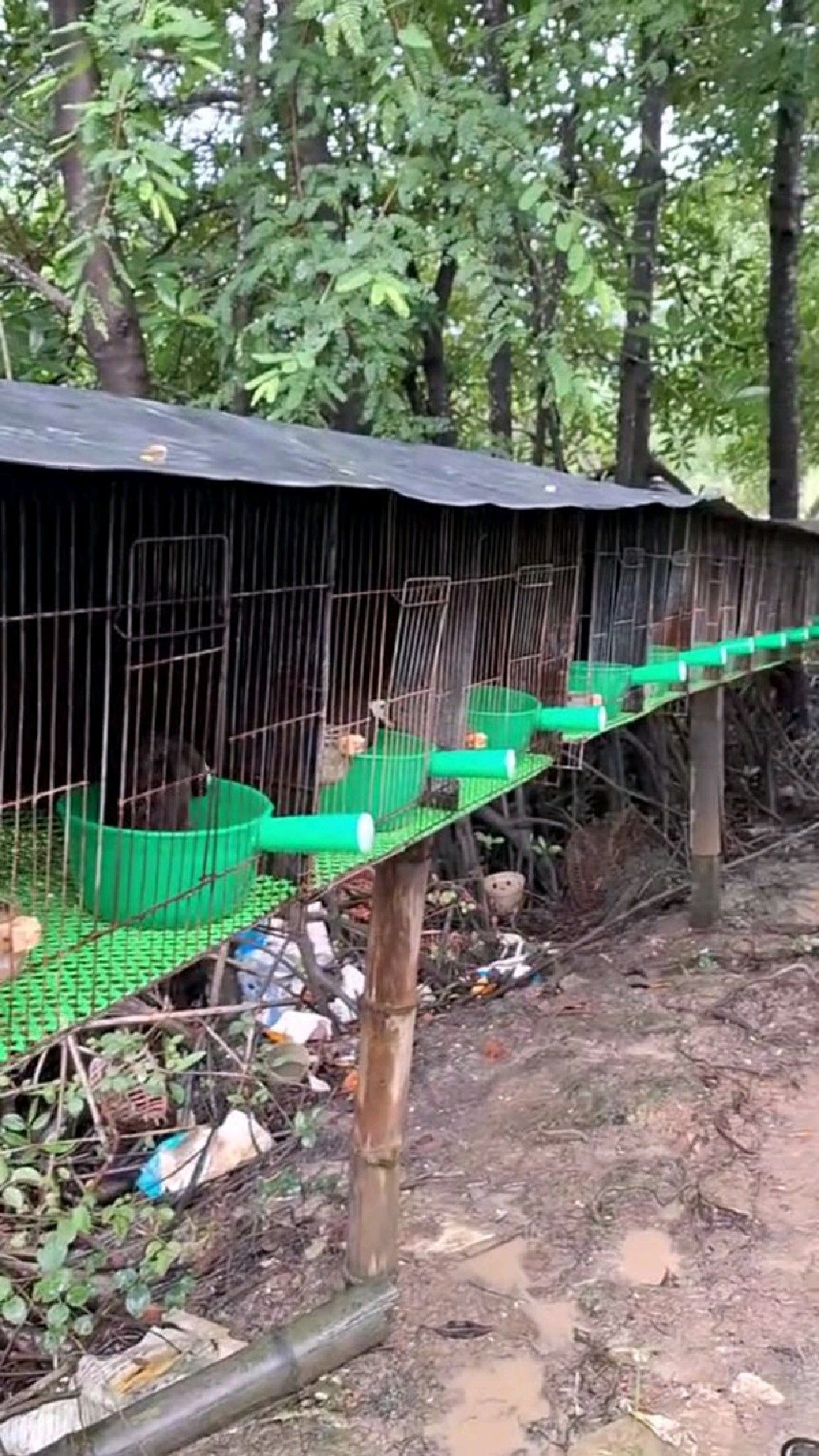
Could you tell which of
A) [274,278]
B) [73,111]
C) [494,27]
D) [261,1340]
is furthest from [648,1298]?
[494,27]

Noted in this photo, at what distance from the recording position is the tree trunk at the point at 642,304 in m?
6.71

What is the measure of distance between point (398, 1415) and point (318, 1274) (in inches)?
26.1

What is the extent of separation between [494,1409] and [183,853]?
6.80ft

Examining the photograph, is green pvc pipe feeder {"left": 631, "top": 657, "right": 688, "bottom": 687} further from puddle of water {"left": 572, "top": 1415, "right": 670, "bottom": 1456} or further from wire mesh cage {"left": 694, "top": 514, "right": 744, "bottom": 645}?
puddle of water {"left": 572, "top": 1415, "right": 670, "bottom": 1456}

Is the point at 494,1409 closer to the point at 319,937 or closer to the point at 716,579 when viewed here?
the point at 319,937

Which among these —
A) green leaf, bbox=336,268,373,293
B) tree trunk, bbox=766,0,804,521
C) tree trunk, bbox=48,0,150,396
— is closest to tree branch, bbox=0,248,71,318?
tree trunk, bbox=48,0,150,396

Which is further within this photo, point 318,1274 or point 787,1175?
point 787,1175

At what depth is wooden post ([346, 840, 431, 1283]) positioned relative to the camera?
10.8 feet

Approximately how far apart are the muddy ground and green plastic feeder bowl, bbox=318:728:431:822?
1.64m

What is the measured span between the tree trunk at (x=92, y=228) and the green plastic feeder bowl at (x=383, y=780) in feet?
7.40

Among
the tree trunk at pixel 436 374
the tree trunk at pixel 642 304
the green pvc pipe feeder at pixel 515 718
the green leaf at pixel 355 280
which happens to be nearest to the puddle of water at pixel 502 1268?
the green pvc pipe feeder at pixel 515 718

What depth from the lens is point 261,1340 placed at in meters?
3.17

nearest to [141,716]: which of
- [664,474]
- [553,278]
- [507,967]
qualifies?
[507,967]

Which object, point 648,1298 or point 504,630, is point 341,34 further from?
point 648,1298
